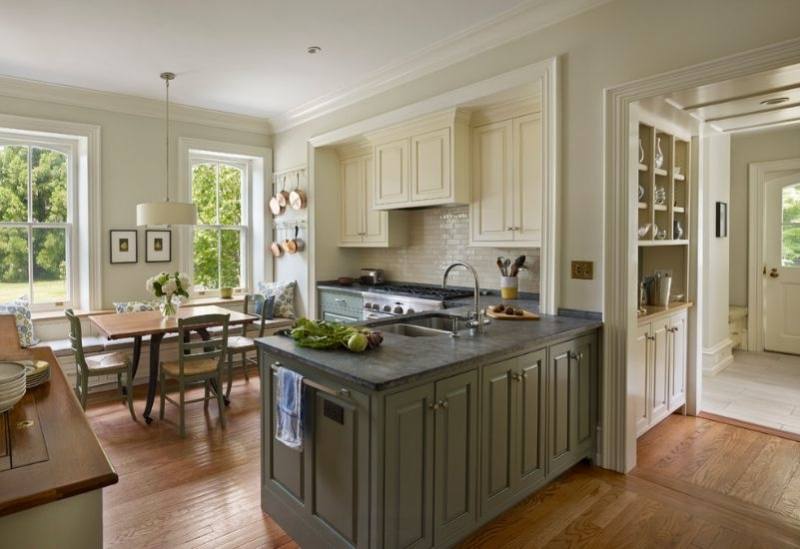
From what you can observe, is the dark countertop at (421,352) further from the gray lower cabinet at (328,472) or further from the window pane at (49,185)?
the window pane at (49,185)

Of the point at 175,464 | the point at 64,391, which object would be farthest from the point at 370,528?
the point at 175,464

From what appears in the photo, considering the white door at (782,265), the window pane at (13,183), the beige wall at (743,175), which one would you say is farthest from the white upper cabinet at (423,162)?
the white door at (782,265)

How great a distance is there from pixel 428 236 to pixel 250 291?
2508 millimetres

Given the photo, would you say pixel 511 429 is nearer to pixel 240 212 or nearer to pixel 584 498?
pixel 584 498

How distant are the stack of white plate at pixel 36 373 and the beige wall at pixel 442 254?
3.20 m

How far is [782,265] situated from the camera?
5711mm

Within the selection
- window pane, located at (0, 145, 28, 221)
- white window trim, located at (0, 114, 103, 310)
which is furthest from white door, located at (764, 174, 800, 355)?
window pane, located at (0, 145, 28, 221)

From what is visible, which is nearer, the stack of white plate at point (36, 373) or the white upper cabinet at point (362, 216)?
the stack of white plate at point (36, 373)

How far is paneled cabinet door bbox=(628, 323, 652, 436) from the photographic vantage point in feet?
9.87

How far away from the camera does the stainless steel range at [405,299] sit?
13.3 ft

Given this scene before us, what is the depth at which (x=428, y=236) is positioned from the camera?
4.92m

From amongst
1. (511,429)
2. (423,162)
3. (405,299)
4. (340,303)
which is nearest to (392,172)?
(423,162)

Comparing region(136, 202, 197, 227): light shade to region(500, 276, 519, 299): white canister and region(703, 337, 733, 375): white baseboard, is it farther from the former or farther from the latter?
region(703, 337, 733, 375): white baseboard

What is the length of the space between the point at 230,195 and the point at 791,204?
21.3 feet
